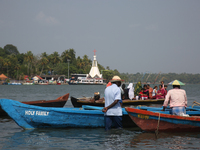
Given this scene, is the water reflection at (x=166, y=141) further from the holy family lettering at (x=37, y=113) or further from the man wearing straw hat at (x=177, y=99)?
the holy family lettering at (x=37, y=113)

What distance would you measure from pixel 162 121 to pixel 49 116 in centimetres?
402

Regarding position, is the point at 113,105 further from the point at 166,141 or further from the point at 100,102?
the point at 100,102

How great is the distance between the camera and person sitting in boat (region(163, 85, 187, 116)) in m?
9.00

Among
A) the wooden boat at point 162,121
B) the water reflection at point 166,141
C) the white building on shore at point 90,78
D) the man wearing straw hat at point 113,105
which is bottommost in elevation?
the water reflection at point 166,141

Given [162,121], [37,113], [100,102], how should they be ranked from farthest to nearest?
[100,102], [37,113], [162,121]

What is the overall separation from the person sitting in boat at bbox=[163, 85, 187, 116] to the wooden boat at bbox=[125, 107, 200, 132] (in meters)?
0.26

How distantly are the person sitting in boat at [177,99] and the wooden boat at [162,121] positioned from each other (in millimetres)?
264

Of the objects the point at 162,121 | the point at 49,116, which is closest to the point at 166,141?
the point at 162,121

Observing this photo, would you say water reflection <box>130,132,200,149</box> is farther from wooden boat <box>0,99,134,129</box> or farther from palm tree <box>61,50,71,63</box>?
palm tree <box>61,50,71,63</box>

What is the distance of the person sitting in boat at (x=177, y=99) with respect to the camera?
354 inches

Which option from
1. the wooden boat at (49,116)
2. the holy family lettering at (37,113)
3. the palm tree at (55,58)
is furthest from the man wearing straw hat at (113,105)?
the palm tree at (55,58)

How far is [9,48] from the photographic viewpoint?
147m

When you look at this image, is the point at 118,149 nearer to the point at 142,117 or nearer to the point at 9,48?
the point at 142,117

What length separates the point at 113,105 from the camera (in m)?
8.52
